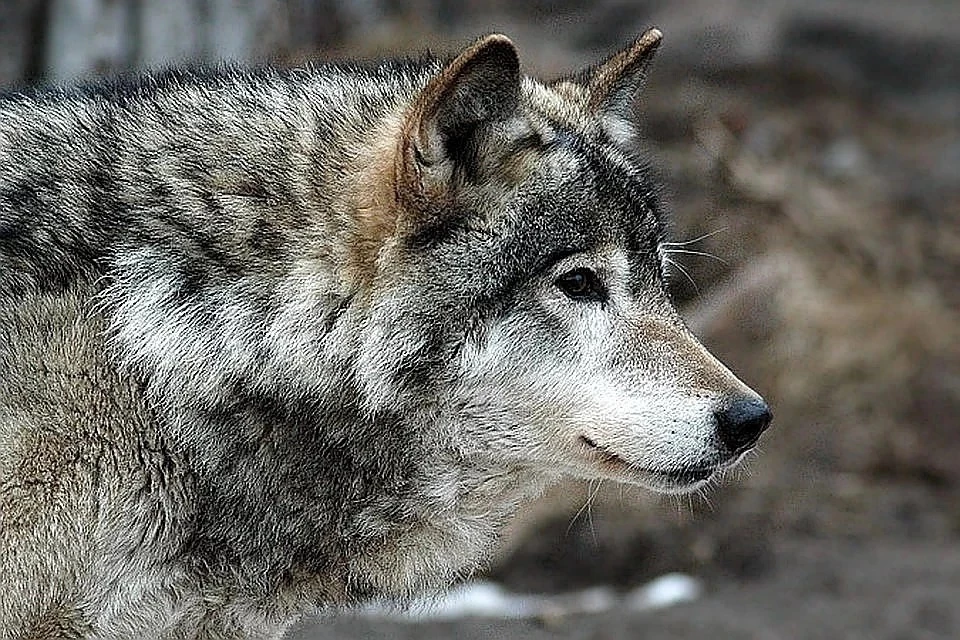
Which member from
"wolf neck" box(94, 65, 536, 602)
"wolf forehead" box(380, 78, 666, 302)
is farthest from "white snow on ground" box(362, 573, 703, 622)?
"wolf forehead" box(380, 78, 666, 302)

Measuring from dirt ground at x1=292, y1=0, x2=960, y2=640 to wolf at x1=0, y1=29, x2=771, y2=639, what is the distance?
2.62m

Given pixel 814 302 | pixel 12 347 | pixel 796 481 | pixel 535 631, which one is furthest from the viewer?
pixel 814 302

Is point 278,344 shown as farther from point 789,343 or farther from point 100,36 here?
point 789,343

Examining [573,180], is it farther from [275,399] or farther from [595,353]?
[275,399]

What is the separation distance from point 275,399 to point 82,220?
0.62 meters

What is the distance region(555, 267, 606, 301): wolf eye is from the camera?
351 cm

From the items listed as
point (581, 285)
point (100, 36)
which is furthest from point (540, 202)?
point (100, 36)

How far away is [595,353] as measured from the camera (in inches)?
138

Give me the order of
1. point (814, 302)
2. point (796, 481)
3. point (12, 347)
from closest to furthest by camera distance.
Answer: point (12, 347) < point (796, 481) < point (814, 302)

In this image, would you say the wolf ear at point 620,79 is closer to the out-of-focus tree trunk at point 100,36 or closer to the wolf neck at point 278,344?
the wolf neck at point 278,344

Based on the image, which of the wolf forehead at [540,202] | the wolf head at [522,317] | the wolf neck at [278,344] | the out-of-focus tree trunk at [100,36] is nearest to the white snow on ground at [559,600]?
the out-of-focus tree trunk at [100,36]

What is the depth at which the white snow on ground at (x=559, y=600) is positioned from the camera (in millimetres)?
6734

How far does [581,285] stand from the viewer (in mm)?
3535

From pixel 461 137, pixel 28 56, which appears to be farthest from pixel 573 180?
pixel 28 56
